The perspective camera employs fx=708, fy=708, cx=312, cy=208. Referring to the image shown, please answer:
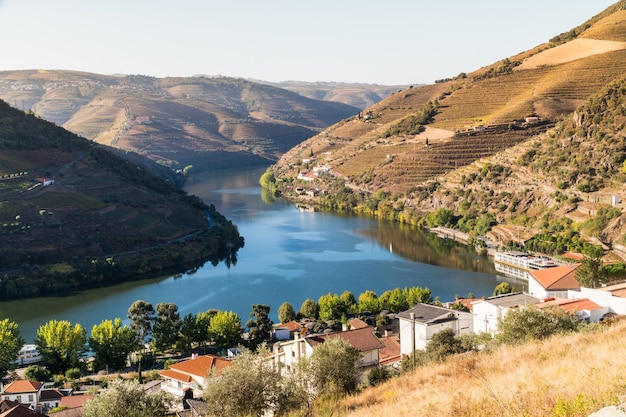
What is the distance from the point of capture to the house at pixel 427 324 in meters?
19.2

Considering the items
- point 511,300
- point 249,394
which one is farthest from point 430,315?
point 249,394

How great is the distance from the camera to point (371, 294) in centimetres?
3000

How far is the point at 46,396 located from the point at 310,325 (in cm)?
1060

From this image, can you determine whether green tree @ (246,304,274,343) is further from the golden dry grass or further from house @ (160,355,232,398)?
the golden dry grass

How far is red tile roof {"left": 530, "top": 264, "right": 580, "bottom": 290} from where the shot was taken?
26750mm

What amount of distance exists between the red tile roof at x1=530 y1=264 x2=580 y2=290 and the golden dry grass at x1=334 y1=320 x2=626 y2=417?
16.4 meters

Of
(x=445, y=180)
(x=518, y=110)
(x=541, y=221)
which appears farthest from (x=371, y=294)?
(x=518, y=110)

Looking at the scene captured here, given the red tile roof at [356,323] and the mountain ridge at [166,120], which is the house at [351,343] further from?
the mountain ridge at [166,120]

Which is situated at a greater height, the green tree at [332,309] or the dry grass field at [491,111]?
the dry grass field at [491,111]

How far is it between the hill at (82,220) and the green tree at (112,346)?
1383 centimetres

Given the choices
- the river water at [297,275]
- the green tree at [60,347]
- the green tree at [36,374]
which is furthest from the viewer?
the river water at [297,275]

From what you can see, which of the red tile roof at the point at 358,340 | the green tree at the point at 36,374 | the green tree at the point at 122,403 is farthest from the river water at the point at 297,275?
the green tree at the point at 122,403

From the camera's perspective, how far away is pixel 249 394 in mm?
10805

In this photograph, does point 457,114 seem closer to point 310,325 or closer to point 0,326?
point 310,325
